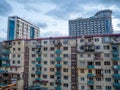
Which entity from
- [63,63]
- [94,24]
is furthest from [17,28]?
[94,24]

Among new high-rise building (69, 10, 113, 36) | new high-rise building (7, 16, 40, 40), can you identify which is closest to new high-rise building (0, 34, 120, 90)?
new high-rise building (7, 16, 40, 40)

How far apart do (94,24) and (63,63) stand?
99405mm

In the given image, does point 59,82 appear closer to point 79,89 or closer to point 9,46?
point 79,89

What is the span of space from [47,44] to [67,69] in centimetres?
1140

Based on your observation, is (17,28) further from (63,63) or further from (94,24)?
(94,24)

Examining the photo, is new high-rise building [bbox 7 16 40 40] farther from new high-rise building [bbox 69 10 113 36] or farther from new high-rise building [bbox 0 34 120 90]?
new high-rise building [bbox 69 10 113 36]

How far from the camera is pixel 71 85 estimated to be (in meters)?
48.0

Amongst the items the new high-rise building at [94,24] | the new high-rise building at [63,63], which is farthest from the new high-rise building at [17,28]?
the new high-rise building at [94,24]

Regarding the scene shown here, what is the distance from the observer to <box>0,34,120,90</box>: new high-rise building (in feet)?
146

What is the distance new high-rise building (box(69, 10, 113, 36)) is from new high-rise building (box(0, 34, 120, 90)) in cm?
9544

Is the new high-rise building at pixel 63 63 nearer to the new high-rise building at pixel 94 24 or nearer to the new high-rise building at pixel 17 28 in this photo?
the new high-rise building at pixel 17 28

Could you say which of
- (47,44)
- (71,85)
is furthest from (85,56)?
(47,44)

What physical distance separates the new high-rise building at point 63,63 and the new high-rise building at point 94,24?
313 feet

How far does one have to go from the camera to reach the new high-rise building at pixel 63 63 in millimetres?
44406
